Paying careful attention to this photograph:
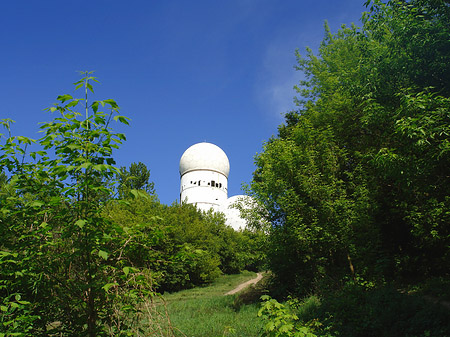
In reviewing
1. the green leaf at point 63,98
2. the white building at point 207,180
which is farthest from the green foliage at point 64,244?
the white building at point 207,180

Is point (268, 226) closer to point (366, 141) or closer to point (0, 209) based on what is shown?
point (366, 141)

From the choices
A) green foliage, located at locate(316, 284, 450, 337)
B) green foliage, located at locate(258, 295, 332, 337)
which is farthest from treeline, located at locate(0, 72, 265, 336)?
green foliage, located at locate(316, 284, 450, 337)

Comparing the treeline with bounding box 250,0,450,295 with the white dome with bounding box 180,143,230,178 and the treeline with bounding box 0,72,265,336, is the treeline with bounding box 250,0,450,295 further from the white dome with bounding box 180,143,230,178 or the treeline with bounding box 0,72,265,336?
the white dome with bounding box 180,143,230,178

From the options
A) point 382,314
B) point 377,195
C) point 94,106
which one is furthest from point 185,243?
point 94,106

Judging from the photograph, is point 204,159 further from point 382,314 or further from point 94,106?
point 94,106

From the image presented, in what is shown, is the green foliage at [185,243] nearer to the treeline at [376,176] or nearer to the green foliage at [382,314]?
the treeline at [376,176]

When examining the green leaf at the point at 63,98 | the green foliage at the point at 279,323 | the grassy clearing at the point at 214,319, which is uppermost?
the green leaf at the point at 63,98

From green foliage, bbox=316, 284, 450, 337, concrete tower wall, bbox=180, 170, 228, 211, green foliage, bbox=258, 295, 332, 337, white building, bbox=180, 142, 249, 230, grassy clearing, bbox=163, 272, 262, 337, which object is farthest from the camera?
concrete tower wall, bbox=180, 170, 228, 211

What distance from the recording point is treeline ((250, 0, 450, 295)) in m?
7.59

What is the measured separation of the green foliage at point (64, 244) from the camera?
286cm

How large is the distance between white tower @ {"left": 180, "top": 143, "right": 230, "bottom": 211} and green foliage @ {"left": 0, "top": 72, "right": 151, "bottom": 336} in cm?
3994

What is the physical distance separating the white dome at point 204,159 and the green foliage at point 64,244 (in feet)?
136

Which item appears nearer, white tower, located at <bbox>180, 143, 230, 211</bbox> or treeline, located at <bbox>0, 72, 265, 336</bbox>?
treeline, located at <bbox>0, 72, 265, 336</bbox>

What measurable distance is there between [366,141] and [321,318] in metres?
7.13
